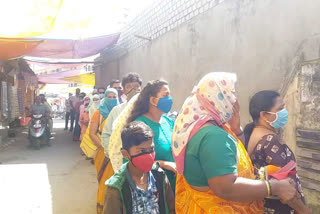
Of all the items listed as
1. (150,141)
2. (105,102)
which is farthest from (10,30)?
(150,141)

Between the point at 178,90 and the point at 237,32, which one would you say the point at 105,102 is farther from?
the point at 178,90

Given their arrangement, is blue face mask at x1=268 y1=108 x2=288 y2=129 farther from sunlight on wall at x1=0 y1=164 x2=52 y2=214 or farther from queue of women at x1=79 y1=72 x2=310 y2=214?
sunlight on wall at x1=0 y1=164 x2=52 y2=214

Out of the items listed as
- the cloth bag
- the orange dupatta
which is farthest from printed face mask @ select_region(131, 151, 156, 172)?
the cloth bag

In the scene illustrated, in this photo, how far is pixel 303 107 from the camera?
286 cm

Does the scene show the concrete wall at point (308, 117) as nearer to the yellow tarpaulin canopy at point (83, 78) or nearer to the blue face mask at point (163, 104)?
the blue face mask at point (163, 104)

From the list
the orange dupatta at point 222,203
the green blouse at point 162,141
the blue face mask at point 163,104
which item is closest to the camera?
the orange dupatta at point 222,203

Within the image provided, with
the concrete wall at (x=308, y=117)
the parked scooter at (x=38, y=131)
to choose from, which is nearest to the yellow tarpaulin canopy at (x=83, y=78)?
the parked scooter at (x=38, y=131)

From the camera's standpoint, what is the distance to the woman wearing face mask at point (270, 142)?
1.63 meters

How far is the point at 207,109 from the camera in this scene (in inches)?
58.4

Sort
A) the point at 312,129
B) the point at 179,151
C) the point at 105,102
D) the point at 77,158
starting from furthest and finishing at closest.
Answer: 1. the point at 77,158
2. the point at 105,102
3. the point at 312,129
4. the point at 179,151

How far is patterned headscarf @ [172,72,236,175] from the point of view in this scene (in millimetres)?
1460

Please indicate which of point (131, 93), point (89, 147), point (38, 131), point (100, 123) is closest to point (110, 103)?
point (100, 123)

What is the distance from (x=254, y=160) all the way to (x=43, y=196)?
3651mm

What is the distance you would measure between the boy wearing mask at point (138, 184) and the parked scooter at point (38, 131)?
287 inches
